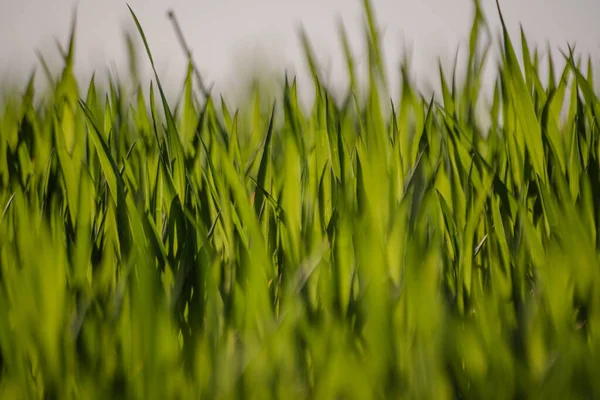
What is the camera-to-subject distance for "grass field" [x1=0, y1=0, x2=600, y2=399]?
1.17 feet

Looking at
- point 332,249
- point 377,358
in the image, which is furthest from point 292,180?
point 377,358

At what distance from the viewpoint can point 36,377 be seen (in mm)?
404

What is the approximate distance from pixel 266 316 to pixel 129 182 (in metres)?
0.21

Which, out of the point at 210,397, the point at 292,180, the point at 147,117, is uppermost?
the point at 147,117

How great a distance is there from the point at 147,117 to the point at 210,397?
1.59 feet

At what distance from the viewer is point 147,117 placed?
0.73 m

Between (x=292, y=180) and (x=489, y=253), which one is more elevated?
(x=292, y=180)

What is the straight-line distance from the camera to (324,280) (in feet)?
1.33

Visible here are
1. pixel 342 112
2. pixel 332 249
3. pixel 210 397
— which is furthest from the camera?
pixel 342 112

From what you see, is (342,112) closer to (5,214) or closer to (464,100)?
(464,100)

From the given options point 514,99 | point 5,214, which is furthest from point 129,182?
point 514,99

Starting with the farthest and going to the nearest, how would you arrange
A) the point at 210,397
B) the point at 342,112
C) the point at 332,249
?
the point at 342,112, the point at 332,249, the point at 210,397

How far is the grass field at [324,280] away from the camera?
0.36 meters

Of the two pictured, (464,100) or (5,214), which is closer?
(5,214)
